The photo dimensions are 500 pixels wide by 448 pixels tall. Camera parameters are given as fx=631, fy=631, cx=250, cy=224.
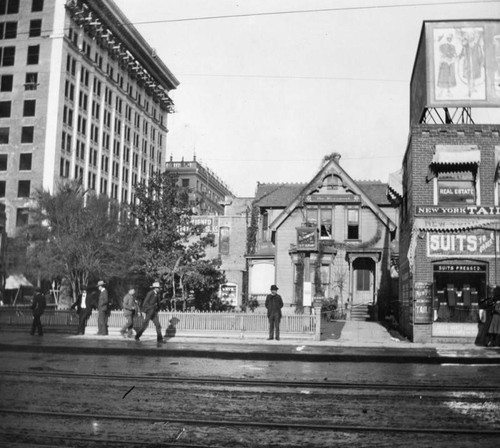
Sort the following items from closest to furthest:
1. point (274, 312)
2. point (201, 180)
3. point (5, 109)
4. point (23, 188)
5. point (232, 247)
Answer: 1. point (274, 312)
2. point (232, 247)
3. point (23, 188)
4. point (5, 109)
5. point (201, 180)

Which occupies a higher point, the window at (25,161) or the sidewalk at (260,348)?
the window at (25,161)

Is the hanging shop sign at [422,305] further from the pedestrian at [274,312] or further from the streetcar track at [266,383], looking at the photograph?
the streetcar track at [266,383]

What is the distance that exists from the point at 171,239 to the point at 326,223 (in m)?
12.0

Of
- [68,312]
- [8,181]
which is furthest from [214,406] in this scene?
[8,181]

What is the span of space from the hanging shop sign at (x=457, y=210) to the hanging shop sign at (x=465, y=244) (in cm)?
60

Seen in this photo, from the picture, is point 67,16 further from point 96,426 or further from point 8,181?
point 96,426

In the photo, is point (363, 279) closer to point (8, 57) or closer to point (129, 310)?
point (129, 310)

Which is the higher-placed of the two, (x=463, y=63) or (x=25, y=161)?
(x=25, y=161)

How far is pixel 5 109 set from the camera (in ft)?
195

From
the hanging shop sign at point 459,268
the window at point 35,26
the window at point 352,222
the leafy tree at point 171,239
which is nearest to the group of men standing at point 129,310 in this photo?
the hanging shop sign at point 459,268

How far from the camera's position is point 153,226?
31.5m

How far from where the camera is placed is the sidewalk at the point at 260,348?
1695 cm

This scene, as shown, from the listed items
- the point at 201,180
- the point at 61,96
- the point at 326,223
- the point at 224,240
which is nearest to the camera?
the point at 326,223

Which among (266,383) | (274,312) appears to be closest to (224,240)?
(274,312)
